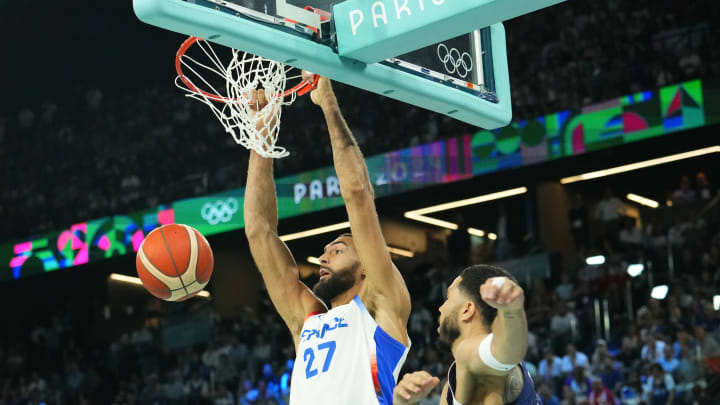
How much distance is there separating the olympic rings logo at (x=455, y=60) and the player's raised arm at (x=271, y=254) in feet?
3.35

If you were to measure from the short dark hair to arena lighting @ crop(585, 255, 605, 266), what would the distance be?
949 cm

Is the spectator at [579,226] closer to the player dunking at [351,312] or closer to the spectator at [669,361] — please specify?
the spectator at [669,361]

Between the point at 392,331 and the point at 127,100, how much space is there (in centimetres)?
1686

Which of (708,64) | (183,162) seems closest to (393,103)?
(183,162)

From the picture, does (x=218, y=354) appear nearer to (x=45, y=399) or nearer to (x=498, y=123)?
(x=45, y=399)

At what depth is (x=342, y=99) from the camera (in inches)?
680

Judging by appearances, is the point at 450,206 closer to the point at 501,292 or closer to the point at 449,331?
the point at 449,331

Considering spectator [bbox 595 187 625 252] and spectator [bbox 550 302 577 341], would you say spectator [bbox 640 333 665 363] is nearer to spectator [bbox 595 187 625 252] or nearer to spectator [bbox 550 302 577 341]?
spectator [bbox 550 302 577 341]

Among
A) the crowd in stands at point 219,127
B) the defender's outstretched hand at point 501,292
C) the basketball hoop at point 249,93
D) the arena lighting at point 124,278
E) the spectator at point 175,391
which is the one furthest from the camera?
the arena lighting at point 124,278

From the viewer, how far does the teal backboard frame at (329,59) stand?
308cm

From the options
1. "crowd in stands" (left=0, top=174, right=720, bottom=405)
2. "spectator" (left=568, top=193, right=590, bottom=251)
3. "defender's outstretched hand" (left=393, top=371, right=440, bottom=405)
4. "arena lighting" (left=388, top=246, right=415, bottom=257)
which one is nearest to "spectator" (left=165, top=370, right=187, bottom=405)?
"crowd in stands" (left=0, top=174, right=720, bottom=405)

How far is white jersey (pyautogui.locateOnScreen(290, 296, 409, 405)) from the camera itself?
13.1 feet

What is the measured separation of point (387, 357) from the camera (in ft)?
13.3

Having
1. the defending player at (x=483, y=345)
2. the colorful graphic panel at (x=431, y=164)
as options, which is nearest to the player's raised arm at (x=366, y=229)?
the defending player at (x=483, y=345)
